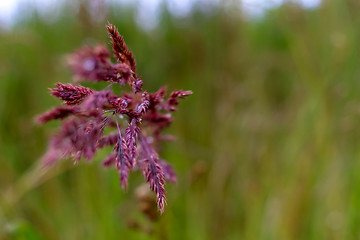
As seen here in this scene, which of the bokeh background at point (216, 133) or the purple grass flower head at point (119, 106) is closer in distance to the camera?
the purple grass flower head at point (119, 106)

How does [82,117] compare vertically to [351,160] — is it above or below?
below

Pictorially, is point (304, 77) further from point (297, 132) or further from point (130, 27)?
point (130, 27)

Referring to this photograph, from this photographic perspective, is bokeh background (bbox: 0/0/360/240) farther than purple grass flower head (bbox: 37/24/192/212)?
Yes

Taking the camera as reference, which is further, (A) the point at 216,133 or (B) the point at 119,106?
(A) the point at 216,133

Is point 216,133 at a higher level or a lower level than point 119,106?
higher

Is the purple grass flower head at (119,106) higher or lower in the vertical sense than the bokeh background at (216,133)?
lower

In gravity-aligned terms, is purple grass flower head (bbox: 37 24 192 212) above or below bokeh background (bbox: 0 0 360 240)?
→ below

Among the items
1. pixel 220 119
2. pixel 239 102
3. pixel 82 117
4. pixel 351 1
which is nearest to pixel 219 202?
pixel 220 119

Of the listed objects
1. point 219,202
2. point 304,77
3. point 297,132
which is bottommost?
point 219,202
